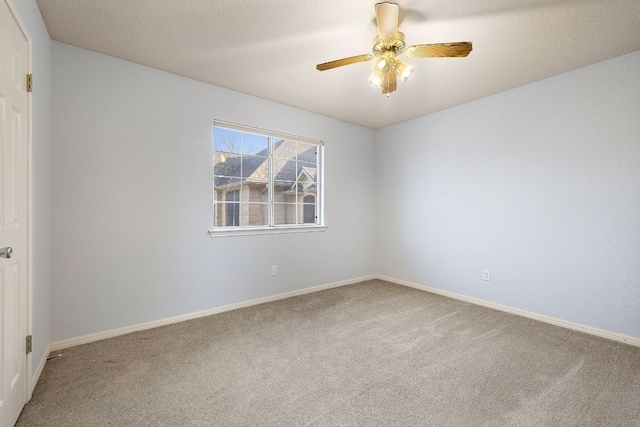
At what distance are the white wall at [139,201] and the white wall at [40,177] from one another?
118mm

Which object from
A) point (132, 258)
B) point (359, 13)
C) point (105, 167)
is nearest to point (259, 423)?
point (132, 258)

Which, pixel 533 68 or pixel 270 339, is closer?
pixel 270 339

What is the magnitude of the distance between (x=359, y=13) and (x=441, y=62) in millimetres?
1044

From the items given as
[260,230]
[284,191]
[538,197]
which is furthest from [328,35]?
[538,197]

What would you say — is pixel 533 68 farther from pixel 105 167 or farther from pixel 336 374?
pixel 105 167

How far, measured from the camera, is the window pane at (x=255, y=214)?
11.3 ft

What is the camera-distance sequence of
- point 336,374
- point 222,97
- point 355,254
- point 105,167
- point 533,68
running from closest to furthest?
point 336,374
point 105,167
point 533,68
point 222,97
point 355,254

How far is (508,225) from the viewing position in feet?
10.5

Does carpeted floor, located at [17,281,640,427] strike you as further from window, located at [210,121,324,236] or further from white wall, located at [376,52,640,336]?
window, located at [210,121,324,236]

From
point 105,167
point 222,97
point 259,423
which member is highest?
point 222,97

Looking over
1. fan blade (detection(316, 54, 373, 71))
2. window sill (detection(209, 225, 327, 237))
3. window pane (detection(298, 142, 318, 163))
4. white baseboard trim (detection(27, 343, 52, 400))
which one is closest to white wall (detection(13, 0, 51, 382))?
white baseboard trim (detection(27, 343, 52, 400))

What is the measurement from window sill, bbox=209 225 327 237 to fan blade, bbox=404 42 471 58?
235cm

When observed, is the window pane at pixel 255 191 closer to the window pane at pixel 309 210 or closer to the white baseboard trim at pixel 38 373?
the window pane at pixel 309 210

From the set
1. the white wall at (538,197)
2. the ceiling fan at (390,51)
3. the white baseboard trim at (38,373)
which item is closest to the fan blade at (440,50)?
the ceiling fan at (390,51)
